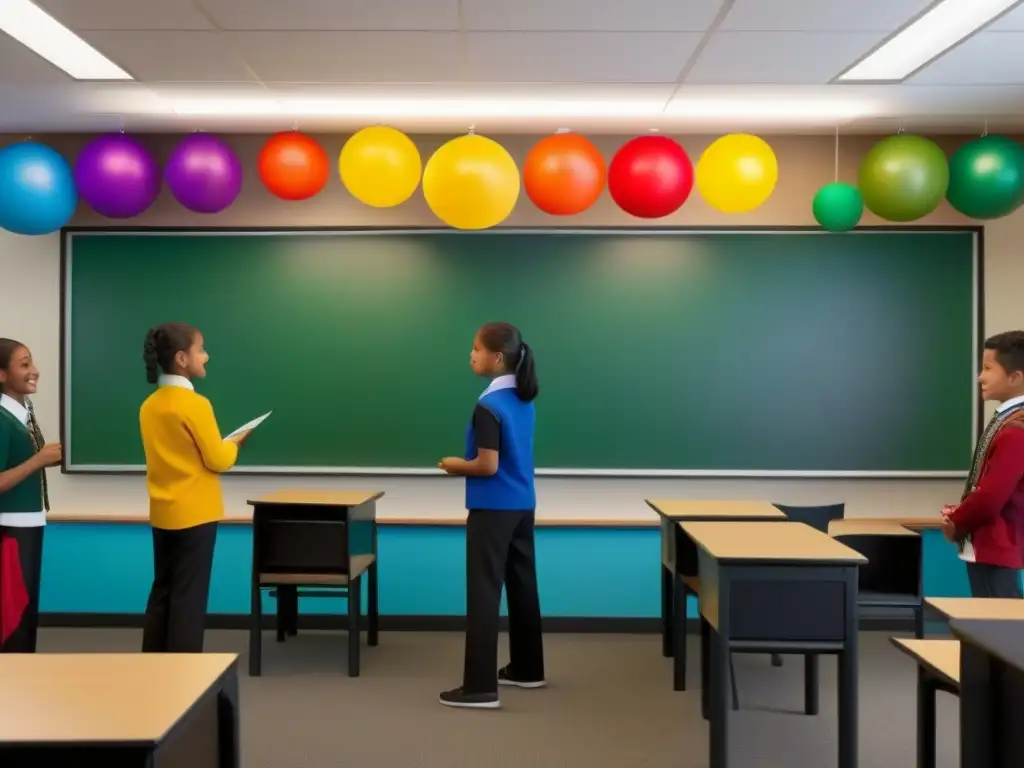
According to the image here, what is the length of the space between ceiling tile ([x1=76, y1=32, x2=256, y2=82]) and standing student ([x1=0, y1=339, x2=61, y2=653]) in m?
1.19

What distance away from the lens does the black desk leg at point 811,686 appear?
13.0 ft

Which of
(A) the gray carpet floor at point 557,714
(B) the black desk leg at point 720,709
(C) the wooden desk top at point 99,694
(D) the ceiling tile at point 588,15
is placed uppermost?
(D) the ceiling tile at point 588,15

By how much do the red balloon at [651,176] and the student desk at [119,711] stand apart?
9.76 feet

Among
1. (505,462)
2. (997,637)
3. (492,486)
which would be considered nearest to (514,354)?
(505,462)

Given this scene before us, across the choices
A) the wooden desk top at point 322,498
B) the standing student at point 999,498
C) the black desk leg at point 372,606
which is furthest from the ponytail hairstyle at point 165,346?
the standing student at point 999,498

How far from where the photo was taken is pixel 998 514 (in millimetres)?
3307

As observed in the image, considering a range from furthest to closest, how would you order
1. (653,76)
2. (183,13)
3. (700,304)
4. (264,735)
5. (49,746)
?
(700,304)
(653,76)
(264,735)
(183,13)
(49,746)

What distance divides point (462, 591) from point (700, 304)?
79.5 inches

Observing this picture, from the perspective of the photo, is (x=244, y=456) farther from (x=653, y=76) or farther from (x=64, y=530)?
(x=653, y=76)

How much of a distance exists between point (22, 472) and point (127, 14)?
1655 mm

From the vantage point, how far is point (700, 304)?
17.9ft

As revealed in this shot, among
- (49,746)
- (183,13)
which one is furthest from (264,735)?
(183,13)

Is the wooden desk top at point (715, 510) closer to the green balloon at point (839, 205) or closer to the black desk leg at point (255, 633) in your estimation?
the green balloon at point (839, 205)

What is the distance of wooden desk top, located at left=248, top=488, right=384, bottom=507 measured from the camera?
4566 millimetres
